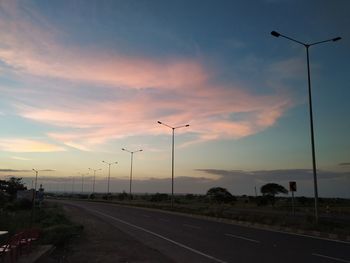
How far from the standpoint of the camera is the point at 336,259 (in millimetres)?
14438

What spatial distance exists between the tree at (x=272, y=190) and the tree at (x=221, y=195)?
454 inches

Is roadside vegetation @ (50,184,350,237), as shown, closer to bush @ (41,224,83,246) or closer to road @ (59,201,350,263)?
road @ (59,201,350,263)

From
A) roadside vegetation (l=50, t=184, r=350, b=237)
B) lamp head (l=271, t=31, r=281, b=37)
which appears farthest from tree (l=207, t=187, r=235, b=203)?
lamp head (l=271, t=31, r=281, b=37)

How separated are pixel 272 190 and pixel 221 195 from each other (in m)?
16.5

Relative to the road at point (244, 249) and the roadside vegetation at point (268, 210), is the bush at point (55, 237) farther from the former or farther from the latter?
the roadside vegetation at point (268, 210)

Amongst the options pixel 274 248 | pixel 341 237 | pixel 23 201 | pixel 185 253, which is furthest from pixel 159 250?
pixel 23 201

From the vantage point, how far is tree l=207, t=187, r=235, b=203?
110 m

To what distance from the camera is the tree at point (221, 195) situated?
10975cm

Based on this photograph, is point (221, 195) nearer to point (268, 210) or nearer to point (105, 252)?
point (268, 210)

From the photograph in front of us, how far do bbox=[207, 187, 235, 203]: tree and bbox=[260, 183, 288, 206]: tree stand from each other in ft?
37.8

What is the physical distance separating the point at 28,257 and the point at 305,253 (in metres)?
9.37

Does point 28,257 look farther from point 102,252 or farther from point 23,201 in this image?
point 23,201

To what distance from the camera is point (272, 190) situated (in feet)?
325

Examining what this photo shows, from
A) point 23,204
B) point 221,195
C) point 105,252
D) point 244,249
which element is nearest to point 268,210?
point 23,204
